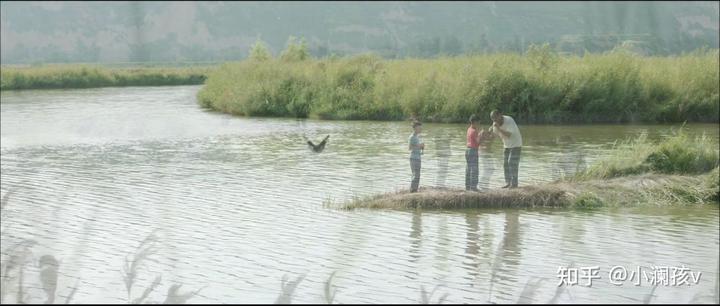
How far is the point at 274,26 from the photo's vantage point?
144 metres

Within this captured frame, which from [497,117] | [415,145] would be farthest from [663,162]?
[415,145]

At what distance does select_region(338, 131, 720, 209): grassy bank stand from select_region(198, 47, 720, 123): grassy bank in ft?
61.0

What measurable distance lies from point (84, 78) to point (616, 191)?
66346mm

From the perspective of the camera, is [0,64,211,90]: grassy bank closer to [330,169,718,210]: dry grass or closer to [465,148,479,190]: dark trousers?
[330,169,718,210]: dry grass

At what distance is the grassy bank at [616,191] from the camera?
635 inches

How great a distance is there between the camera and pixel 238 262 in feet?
A: 42.8

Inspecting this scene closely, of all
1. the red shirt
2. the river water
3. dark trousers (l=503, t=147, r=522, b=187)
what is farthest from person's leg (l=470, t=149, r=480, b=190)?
dark trousers (l=503, t=147, r=522, b=187)

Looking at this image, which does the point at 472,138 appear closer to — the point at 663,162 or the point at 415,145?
the point at 415,145

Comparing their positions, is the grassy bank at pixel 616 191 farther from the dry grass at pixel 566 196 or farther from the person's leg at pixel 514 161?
the person's leg at pixel 514 161

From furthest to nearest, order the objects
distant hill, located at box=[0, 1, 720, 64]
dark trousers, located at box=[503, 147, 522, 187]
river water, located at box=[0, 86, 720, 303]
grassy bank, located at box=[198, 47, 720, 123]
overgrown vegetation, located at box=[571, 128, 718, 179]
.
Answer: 1. distant hill, located at box=[0, 1, 720, 64]
2. grassy bank, located at box=[198, 47, 720, 123]
3. overgrown vegetation, located at box=[571, 128, 718, 179]
4. dark trousers, located at box=[503, 147, 522, 187]
5. river water, located at box=[0, 86, 720, 303]

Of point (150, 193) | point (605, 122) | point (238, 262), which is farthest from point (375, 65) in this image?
point (238, 262)

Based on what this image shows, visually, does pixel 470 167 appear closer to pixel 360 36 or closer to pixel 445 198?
pixel 445 198

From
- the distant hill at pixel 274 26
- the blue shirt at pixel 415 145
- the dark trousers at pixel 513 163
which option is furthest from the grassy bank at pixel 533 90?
the distant hill at pixel 274 26

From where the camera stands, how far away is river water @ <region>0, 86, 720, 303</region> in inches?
452
